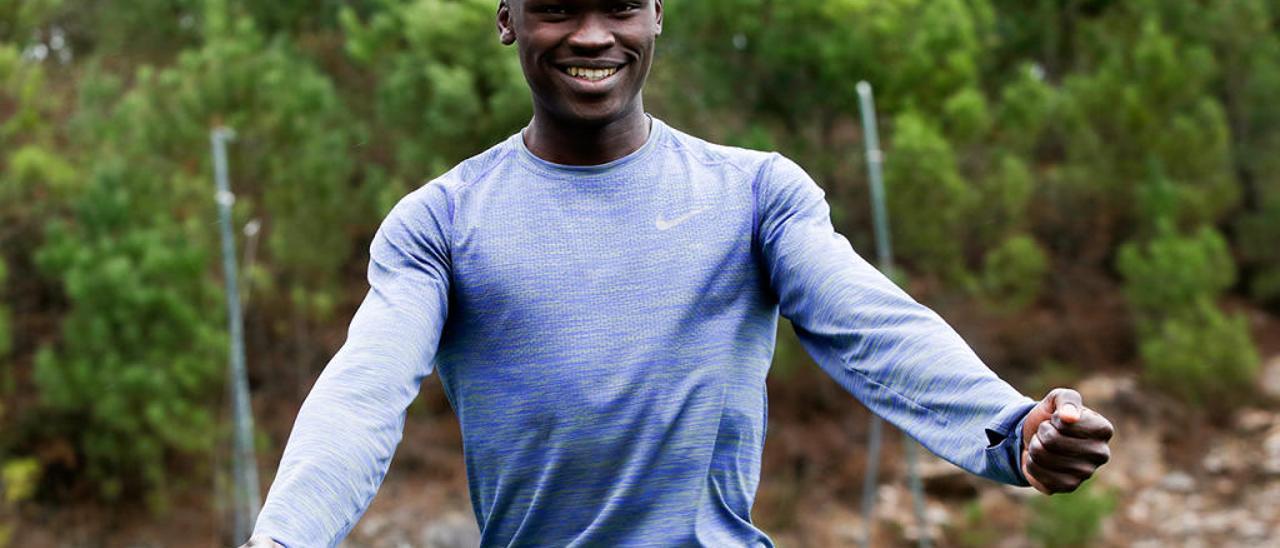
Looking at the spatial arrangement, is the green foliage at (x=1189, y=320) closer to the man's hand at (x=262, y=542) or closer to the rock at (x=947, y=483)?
the rock at (x=947, y=483)

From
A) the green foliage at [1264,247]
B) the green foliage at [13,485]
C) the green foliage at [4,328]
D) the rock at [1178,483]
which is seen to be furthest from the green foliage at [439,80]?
the green foliage at [1264,247]

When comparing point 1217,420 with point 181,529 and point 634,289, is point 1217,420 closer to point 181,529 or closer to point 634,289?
point 181,529

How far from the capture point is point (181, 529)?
14.9 meters

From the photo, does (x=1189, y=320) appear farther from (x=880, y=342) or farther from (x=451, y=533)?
(x=880, y=342)

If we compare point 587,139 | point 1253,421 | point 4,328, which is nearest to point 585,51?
point 587,139

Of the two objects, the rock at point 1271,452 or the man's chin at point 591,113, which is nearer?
the man's chin at point 591,113

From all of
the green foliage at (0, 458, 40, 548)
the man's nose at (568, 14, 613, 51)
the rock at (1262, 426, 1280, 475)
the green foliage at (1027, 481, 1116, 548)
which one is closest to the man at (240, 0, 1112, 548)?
the man's nose at (568, 14, 613, 51)

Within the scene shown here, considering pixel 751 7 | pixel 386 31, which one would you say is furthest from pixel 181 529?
pixel 751 7

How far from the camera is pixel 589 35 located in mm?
2027

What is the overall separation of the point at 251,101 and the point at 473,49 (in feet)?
9.59

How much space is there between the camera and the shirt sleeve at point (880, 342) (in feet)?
5.56

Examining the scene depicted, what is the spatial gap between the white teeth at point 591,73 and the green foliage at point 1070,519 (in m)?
11.5

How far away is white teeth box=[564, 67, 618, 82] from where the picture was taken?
6.77 feet

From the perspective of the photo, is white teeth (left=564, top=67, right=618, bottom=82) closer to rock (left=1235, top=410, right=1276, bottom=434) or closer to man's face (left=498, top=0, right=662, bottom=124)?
man's face (left=498, top=0, right=662, bottom=124)
